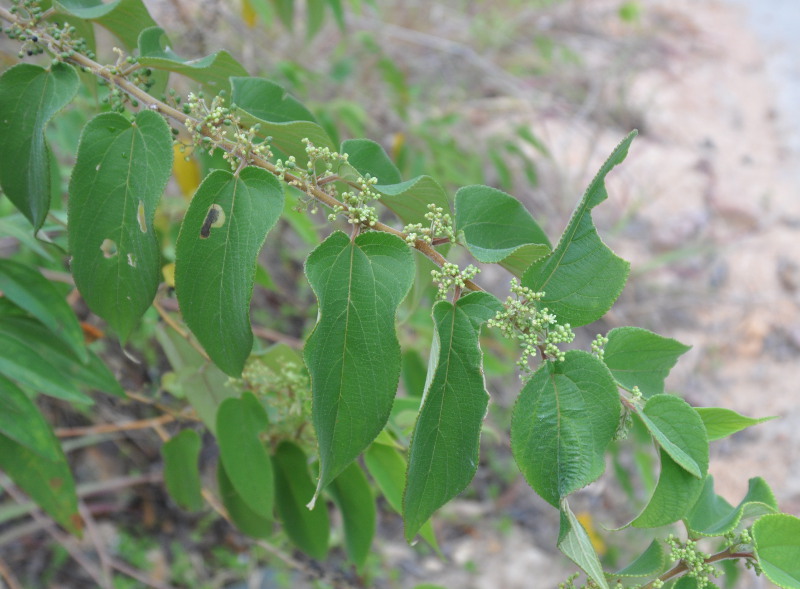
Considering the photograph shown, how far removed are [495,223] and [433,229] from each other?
99mm

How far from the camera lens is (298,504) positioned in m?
1.09

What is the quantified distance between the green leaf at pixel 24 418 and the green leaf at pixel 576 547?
707 mm

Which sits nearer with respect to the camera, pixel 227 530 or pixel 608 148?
pixel 227 530

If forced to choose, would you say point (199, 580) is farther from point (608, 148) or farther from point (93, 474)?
point (608, 148)

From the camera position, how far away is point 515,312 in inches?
26.3

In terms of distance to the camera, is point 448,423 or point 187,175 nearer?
point 448,423

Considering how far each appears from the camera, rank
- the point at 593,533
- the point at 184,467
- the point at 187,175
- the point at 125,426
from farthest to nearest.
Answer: the point at 593,533, the point at 187,175, the point at 125,426, the point at 184,467

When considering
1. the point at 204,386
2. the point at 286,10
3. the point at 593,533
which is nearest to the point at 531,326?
the point at 204,386

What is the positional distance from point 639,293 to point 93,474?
103 inches

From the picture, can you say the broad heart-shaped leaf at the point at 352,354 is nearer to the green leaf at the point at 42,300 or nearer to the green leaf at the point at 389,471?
the green leaf at the point at 389,471

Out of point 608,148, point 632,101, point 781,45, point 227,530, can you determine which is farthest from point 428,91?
point 781,45

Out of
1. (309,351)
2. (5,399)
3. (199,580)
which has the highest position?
(309,351)

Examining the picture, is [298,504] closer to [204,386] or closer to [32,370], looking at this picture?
[204,386]

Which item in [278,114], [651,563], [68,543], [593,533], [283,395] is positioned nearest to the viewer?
[651,563]
